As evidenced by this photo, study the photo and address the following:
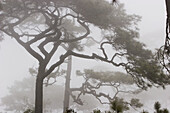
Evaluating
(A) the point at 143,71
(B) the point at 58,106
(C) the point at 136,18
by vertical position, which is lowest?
(B) the point at 58,106

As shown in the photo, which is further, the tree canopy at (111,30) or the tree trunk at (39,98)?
the tree trunk at (39,98)

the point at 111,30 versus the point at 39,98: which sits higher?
the point at 111,30

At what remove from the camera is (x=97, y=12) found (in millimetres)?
7516

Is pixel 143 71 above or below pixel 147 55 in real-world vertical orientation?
below

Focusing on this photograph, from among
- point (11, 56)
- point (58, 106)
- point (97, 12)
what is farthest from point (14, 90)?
point (11, 56)

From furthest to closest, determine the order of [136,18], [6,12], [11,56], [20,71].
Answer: [11,56] → [20,71] → [136,18] → [6,12]

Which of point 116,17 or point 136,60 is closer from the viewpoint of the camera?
point 136,60

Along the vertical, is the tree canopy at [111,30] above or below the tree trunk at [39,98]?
above

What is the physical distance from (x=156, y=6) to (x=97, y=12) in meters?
132

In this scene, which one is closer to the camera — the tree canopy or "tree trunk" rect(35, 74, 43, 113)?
the tree canopy

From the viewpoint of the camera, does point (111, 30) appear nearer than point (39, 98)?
No

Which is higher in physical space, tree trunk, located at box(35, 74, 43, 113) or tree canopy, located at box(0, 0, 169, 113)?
tree canopy, located at box(0, 0, 169, 113)

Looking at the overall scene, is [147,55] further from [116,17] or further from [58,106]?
[58,106]

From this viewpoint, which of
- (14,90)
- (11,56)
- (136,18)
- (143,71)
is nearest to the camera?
(143,71)
